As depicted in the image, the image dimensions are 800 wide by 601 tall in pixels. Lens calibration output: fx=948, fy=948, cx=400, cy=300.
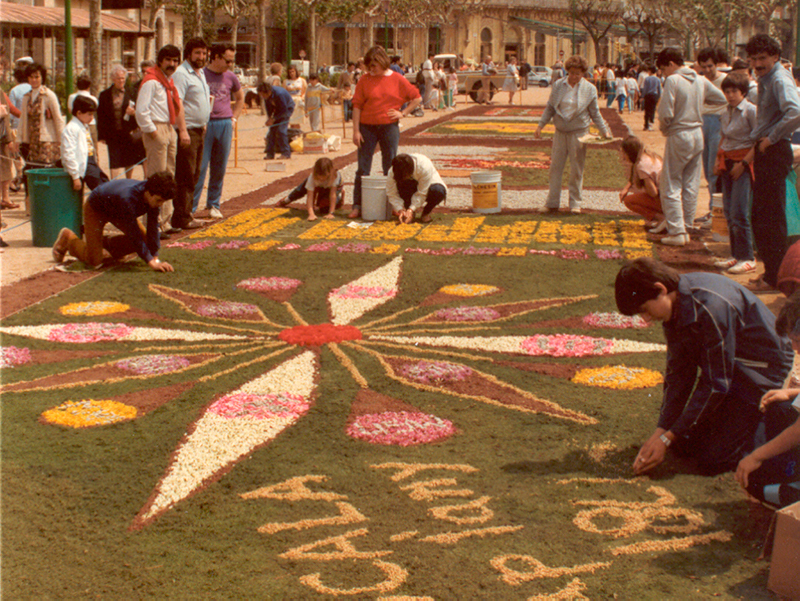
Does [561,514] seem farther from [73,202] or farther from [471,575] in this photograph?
[73,202]

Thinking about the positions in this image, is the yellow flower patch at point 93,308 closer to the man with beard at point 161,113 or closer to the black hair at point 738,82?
the man with beard at point 161,113

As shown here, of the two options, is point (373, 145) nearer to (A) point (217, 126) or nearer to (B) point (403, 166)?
(B) point (403, 166)

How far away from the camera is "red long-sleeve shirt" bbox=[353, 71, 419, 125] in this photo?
440 inches

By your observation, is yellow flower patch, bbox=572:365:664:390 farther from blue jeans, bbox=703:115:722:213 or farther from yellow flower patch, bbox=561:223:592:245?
blue jeans, bbox=703:115:722:213

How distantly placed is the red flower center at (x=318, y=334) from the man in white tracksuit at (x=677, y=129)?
4219 mm

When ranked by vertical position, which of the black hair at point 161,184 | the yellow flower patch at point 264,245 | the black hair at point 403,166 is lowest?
the yellow flower patch at point 264,245

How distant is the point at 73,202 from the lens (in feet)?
31.5

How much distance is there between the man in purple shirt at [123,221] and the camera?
8.11 m

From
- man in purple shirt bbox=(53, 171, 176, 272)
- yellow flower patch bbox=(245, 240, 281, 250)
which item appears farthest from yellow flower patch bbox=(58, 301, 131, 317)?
yellow flower patch bbox=(245, 240, 281, 250)

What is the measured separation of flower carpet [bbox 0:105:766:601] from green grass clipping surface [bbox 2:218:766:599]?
0.04ft

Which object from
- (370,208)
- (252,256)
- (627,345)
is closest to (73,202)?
(252,256)

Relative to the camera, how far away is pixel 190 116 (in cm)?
1033

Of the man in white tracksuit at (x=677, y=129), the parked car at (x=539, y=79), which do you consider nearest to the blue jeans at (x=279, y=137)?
the man in white tracksuit at (x=677, y=129)

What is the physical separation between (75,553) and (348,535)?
1.12m
